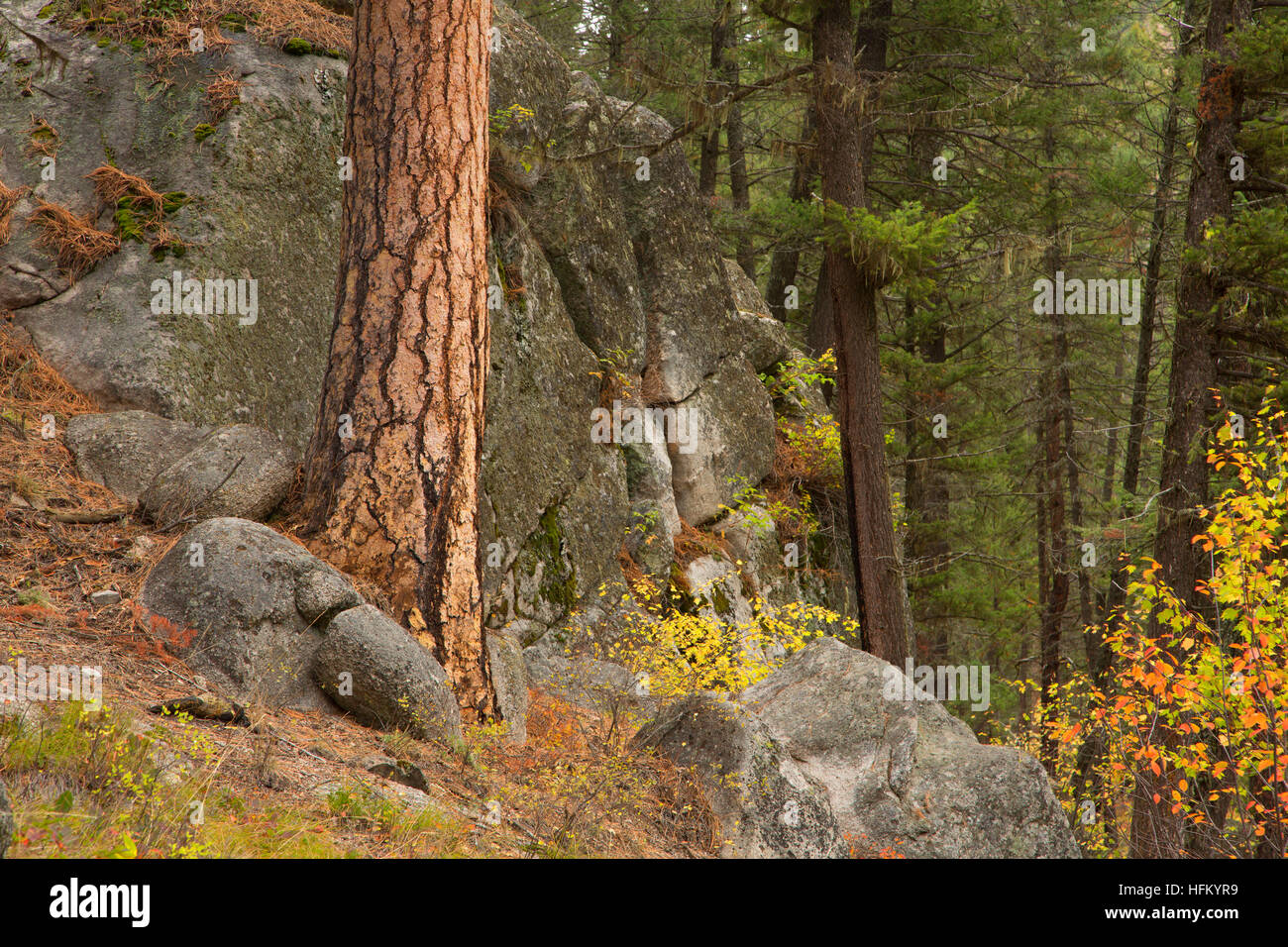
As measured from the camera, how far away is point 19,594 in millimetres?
4625

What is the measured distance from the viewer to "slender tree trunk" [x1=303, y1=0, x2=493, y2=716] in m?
5.69

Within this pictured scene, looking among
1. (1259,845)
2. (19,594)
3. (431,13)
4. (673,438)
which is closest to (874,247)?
(673,438)

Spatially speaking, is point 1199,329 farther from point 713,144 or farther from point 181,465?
point 181,465

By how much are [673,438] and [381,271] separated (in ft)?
19.4

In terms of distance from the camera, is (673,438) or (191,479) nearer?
(191,479)

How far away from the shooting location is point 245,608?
471cm

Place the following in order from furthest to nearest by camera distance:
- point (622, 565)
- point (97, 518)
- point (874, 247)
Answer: point (622, 565), point (874, 247), point (97, 518)

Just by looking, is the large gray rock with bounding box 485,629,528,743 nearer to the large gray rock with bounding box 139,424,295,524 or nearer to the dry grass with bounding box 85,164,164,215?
the large gray rock with bounding box 139,424,295,524

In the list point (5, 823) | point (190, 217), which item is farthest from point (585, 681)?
point (5, 823)

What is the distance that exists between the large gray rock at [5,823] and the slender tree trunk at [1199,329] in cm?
1034

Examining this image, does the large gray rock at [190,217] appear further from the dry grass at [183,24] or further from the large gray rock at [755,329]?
the large gray rock at [755,329]

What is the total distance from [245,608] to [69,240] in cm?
430
